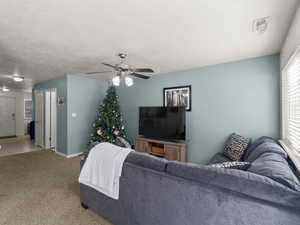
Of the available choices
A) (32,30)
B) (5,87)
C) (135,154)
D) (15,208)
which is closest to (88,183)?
(135,154)

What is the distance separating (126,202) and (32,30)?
234cm

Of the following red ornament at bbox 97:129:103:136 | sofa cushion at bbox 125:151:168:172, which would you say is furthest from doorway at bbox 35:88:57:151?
sofa cushion at bbox 125:151:168:172

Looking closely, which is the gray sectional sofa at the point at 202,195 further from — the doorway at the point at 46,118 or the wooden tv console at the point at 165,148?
the doorway at the point at 46,118

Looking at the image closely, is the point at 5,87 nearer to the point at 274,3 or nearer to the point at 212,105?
the point at 212,105

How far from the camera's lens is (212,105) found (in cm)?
334

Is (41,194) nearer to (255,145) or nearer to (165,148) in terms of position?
(165,148)

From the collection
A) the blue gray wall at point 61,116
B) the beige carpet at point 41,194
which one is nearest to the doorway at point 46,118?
the blue gray wall at point 61,116

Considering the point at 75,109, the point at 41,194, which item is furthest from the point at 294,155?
the point at 75,109

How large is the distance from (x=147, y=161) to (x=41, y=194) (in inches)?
83.8

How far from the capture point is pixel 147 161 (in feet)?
4.76

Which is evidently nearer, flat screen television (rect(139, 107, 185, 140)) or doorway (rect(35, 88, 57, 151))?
flat screen television (rect(139, 107, 185, 140))

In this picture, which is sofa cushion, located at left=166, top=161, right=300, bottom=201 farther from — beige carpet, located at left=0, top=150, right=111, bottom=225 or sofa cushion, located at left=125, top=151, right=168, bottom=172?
beige carpet, located at left=0, top=150, right=111, bottom=225

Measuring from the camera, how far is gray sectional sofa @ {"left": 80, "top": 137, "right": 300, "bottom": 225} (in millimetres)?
934

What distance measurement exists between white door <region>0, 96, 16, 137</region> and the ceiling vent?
30.3 feet
